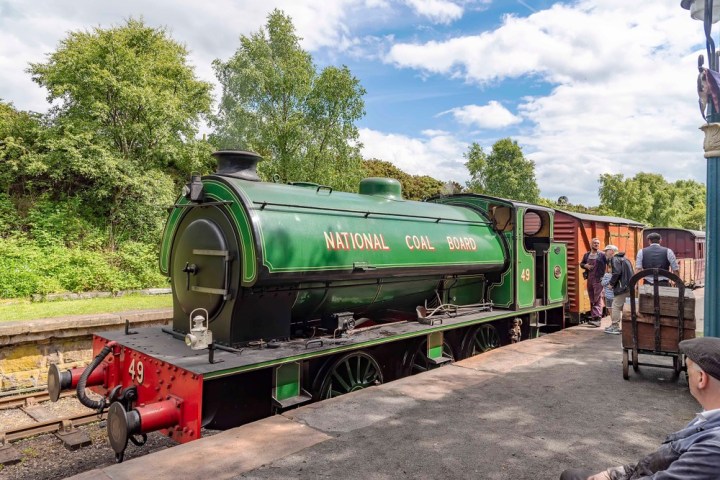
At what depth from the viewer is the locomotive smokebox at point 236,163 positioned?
5.19 meters

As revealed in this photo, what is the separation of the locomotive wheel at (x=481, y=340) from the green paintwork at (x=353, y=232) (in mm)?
1030

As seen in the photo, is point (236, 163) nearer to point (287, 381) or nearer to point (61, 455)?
point (287, 381)

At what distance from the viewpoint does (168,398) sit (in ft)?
13.0

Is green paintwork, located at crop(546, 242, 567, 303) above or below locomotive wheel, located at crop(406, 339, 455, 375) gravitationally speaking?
above

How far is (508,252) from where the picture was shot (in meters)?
8.00

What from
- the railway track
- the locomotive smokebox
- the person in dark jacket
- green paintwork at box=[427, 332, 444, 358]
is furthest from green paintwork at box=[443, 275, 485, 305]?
the railway track

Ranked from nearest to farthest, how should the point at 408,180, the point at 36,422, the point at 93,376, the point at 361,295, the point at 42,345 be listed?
the point at 93,376 < the point at 361,295 < the point at 36,422 < the point at 42,345 < the point at 408,180

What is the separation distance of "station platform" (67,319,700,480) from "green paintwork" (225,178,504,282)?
1449mm

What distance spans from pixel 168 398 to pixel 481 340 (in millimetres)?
5199

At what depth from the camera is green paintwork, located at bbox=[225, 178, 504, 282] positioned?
4.67 m

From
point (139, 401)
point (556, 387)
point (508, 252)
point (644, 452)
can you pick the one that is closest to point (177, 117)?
point (508, 252)

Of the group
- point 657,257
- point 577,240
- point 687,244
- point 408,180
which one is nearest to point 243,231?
point 657,257

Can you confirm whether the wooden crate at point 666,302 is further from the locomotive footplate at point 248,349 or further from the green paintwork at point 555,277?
the green paintwork at point 555,277

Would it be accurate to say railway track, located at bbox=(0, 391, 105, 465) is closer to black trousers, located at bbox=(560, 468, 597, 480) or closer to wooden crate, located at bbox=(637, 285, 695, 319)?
black trousers, located at bbox=(560, 468, 597, 480)
